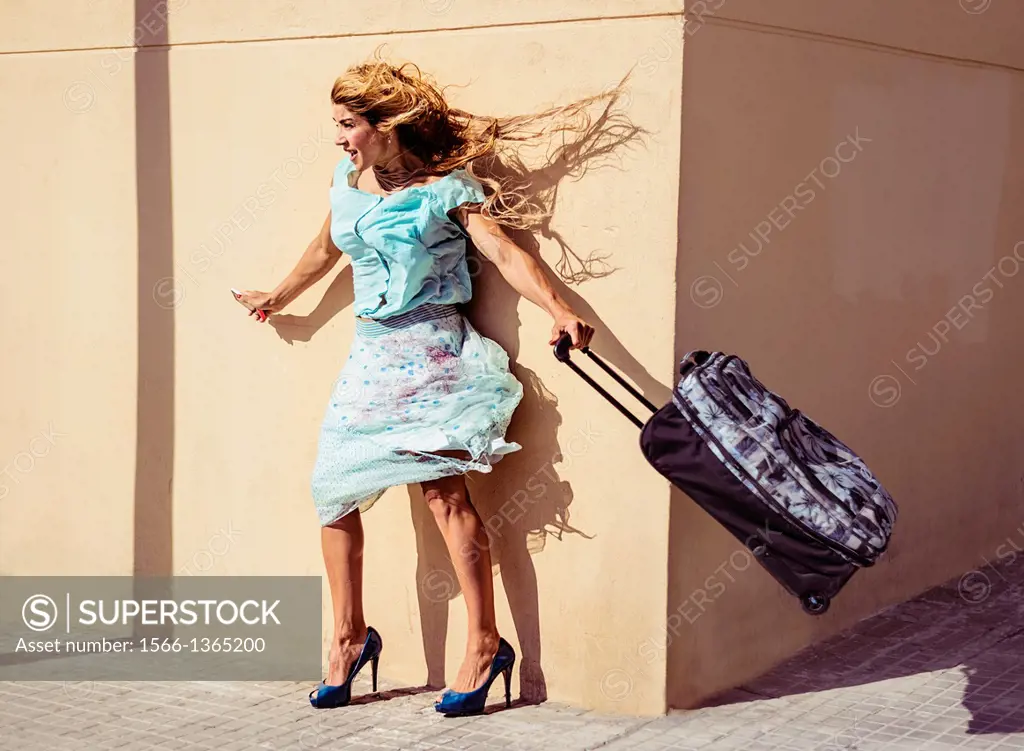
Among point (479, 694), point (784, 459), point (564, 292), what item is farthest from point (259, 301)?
point (784, 459)

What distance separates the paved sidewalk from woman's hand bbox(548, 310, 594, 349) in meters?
1.27

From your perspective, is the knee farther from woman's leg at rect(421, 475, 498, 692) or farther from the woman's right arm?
the woman's right arm

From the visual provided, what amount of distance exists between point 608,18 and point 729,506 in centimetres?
164

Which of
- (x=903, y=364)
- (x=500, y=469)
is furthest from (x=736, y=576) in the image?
(x=903, y=364)

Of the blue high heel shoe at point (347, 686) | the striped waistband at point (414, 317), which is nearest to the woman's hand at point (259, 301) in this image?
the striped waistband at point (414, 317)

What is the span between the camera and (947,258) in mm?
5969

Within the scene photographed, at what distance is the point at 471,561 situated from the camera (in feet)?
15.3

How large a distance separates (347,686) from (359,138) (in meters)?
1.89

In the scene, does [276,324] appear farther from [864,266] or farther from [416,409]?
[864,266]

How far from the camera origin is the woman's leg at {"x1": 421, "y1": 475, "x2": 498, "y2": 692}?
467cm

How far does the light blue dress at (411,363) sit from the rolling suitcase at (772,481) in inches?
30.0

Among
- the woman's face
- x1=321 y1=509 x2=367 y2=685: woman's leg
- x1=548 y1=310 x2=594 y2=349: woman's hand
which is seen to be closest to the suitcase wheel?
x1=548 y1=310 x2=594 y2=349: woman's hand

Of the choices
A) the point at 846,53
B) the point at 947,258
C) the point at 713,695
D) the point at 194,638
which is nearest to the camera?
the point at 713,695

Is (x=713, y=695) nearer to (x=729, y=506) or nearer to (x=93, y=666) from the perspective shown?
(x=729, y=506)
